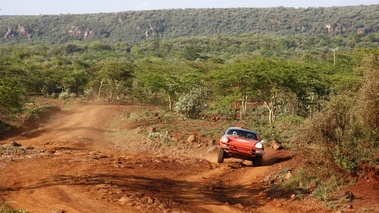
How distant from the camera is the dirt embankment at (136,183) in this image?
1152 cm

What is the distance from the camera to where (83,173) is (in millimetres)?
14336

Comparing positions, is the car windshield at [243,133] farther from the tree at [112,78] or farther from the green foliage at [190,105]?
the tree at [112,78]

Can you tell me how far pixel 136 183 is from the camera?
44.8 feet

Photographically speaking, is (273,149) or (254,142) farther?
(273,149)

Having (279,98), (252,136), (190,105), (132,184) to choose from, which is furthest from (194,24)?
(132,184)

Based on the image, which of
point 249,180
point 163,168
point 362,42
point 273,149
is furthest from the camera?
point 362,42

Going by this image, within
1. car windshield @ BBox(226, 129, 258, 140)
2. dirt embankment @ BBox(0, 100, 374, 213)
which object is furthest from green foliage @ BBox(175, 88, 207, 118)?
car windshield @ BBox(226, 129, 258, 140)

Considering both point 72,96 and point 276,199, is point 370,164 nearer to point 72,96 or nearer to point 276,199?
point 276,199

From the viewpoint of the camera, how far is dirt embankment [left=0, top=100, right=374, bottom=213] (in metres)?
11.5

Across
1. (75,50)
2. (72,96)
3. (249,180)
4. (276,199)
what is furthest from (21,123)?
(75,50)

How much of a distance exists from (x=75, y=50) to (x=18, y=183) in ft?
397

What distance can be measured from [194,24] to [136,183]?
178644 mm

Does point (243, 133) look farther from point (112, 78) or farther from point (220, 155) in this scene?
point (112, 78)

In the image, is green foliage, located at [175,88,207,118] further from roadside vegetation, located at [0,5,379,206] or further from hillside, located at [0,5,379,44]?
hillside, located at [0,5,379,44]
